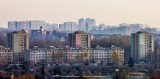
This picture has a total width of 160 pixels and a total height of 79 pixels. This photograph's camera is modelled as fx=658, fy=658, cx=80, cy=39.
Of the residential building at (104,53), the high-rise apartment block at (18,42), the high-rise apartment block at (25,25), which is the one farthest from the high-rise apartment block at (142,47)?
the high-rise apartment block at (25,25)

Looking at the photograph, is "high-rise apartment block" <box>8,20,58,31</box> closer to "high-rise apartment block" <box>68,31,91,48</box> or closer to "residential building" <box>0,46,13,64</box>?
"high-rise apartment block" <box>68,31,91,48</box>

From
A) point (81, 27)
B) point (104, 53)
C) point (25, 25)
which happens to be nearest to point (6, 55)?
point (104, 53)

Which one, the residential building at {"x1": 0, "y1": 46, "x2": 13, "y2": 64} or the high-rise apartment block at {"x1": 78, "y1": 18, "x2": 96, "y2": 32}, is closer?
the residential building at {"x1": 0, "y1": 46, "x2": 13, "y2": 64}

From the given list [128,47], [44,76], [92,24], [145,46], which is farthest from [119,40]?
[92,24]

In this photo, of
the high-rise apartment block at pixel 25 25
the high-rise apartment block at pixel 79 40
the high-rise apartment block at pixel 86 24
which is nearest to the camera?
the high-rise apartment block at pixel 79 40

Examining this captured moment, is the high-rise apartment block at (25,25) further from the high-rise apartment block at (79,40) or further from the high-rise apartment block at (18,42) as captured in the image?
the high-rise apartment block at (18,42)

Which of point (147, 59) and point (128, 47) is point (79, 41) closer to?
point (128, 47)

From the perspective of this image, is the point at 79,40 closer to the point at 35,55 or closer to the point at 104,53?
the point at 104,53

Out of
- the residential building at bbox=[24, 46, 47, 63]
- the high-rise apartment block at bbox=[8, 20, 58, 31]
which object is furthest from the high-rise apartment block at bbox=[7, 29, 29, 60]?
the high-rise apartment block at bbox=[8, 20, 58, 31]
